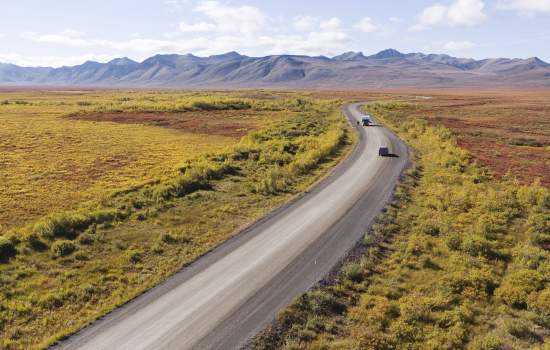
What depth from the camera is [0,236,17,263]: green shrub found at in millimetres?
23281

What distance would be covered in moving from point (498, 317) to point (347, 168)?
26.1 meters

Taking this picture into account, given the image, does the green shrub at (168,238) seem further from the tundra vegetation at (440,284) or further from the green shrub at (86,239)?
the tundra vegetation at (440,284)

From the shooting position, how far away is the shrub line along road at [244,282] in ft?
53.2

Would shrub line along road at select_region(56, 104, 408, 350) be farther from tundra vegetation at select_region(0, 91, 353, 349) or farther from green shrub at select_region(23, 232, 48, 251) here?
green shrub at select_region(23, 232, 48, 251)

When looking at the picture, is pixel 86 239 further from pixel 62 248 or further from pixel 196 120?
pixel 196 120

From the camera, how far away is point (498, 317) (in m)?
17.2

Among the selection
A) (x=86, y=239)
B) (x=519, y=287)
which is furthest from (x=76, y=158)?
(x=519, y=287)

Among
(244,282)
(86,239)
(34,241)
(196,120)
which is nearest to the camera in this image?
(244,282)

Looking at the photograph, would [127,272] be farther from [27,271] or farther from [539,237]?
[539,237]

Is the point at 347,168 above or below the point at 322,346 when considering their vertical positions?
above

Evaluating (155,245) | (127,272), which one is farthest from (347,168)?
(127,272)

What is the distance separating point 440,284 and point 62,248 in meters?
21.6

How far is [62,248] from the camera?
24.0 m

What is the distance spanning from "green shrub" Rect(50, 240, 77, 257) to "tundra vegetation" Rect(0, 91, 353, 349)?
0.15m
